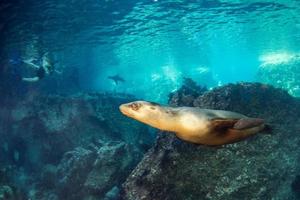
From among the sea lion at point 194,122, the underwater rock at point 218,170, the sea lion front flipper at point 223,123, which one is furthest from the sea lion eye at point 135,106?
the underwater rock at point 218,170

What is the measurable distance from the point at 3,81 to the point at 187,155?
62.4 feet

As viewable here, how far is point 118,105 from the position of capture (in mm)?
21719

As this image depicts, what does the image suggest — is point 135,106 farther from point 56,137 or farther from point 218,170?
point 56,137

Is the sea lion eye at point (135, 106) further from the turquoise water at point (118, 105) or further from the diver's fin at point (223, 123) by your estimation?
the turquoise water at point (118, 105)

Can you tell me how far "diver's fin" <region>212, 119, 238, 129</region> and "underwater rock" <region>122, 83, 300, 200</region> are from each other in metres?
3.23

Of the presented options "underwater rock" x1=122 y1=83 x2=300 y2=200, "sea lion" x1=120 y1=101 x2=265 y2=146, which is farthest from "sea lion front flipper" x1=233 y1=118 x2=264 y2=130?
"underwater rock" x1=122 y1=83 x2=300 y2=200

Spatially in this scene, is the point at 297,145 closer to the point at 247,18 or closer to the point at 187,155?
the point at 187,155

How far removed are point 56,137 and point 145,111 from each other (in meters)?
15.4

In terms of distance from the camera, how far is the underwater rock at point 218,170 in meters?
7.57

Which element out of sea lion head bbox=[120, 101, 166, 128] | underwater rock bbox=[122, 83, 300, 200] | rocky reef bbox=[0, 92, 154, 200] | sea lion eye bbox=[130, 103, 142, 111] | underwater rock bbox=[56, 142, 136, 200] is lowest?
rocky reef bbox=[0, 92, 154, 200]

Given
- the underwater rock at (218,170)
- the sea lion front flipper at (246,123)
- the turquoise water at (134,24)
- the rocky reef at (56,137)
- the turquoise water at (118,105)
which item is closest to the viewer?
the sea lion front flipper at (246,123)

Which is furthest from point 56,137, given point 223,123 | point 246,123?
point 246,123

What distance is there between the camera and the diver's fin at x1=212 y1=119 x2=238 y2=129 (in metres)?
4.48

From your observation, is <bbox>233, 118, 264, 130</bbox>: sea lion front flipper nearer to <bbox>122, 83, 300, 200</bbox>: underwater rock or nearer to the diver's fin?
the diver's fin
